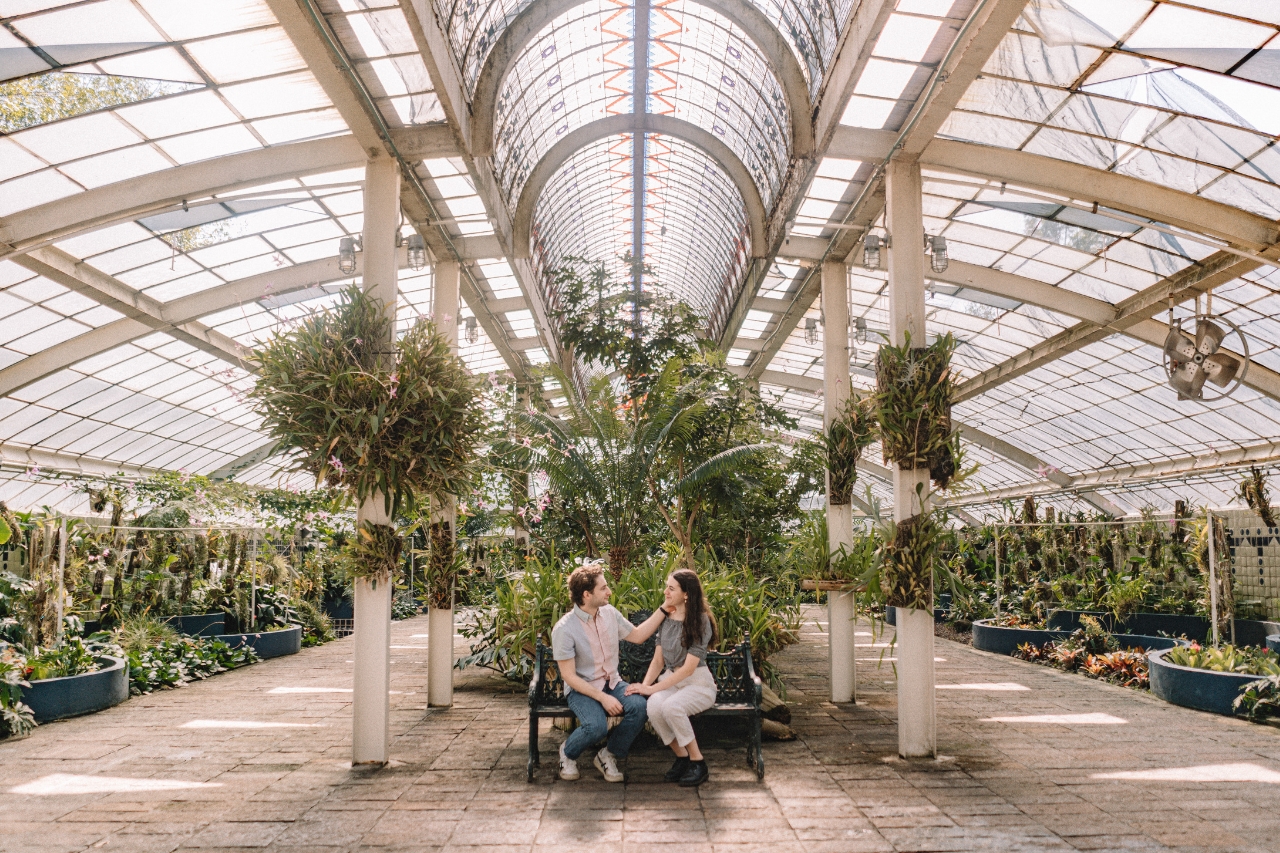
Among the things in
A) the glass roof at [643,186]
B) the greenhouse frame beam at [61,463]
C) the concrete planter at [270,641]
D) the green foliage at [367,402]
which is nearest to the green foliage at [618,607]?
the green foliage at [367,402]

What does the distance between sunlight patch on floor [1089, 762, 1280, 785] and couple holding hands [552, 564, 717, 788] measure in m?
2.42

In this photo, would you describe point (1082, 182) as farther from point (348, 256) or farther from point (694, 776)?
point (348, 256)

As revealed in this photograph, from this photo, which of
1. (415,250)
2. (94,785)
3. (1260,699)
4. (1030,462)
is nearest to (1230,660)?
(1260,699)

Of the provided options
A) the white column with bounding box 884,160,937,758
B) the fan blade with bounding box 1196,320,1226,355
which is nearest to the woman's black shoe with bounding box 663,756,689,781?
the white column with bounding box 884,160,937,758

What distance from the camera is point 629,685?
5.42 metres

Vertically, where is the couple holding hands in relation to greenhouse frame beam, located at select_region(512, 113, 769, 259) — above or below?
below

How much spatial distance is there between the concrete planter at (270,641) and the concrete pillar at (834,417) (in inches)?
281

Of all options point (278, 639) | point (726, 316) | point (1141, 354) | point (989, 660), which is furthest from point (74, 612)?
point (1141, 354)

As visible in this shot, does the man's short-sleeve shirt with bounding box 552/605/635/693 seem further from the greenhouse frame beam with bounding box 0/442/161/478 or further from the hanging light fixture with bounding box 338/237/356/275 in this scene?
the greenhouse frame beam with bounding box 0/442/161/478

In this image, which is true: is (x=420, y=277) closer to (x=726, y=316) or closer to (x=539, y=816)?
(x=726, y=316)

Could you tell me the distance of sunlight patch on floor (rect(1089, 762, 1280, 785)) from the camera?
5.13m

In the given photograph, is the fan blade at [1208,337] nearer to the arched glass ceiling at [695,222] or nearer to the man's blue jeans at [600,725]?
the arched glass ceiling at [695,222]

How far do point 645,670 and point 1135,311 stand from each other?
911 centimetres

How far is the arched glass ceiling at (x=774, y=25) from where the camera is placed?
24.5 ft
